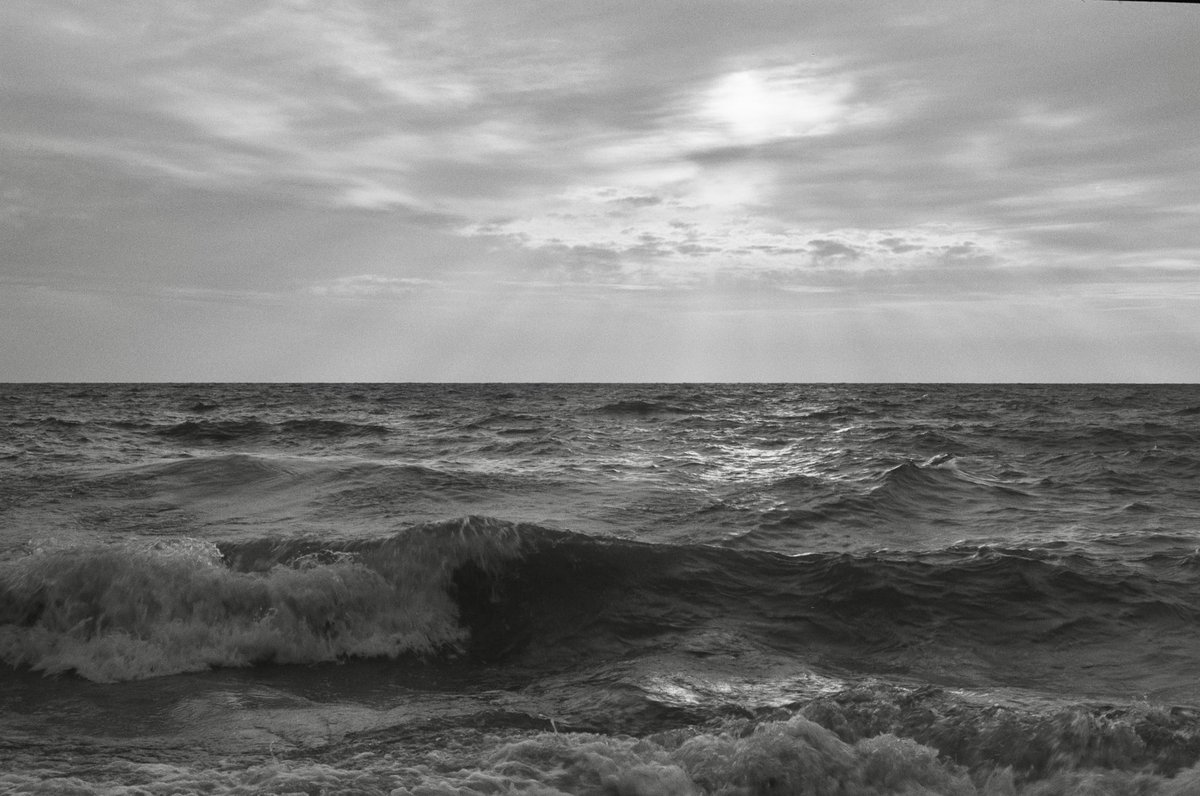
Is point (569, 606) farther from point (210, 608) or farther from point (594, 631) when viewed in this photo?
point (210, 608)

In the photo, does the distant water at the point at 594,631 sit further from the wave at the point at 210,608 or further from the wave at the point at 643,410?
the wave at the point at 643,410

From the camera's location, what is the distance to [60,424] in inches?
1038

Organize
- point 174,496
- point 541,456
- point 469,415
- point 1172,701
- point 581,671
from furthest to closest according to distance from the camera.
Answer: point 469,415 < point 541,456 < point 174,496 < point 581,671 < point 1172,701

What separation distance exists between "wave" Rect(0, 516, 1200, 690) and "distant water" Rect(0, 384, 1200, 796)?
1.2 inches

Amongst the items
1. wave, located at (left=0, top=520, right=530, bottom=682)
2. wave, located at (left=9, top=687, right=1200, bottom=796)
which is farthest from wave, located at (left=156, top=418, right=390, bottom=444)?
wave, located at (left=9, top=687, right=1200, bottom=796)

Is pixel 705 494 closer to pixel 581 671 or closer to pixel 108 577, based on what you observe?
pixel 581 671

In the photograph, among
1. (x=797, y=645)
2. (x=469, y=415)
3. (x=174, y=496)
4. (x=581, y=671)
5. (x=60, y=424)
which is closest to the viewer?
(x=581, y=671)

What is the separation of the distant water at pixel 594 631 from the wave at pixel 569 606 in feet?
0.10

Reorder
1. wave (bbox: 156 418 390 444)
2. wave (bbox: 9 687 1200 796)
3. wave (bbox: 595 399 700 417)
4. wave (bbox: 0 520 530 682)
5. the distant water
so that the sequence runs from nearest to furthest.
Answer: wave (bbox: 9 687 1200 796)
the distant water
wave (bbox: 0 520 530 682)
wave (bbox: 156 418 390 444)
wave (bbox: 595 399 700 417)

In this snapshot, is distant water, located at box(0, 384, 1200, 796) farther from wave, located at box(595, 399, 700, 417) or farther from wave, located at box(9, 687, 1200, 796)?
wave, located at box(595, 399, 700, 417)

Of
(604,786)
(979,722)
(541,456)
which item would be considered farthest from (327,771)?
(541,456)

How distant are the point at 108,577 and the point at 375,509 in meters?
4.19

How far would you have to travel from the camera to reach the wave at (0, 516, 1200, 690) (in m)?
6.91

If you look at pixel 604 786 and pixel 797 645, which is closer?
pixel 604 786
